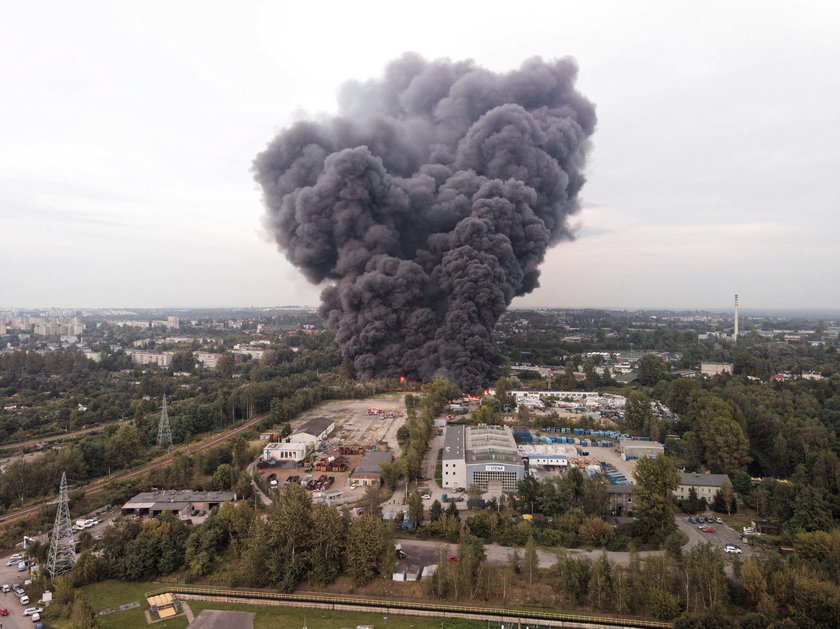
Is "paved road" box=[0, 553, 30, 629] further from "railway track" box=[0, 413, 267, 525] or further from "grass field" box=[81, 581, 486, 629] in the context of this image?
"railway track" box=[0, 413, 267, 525]

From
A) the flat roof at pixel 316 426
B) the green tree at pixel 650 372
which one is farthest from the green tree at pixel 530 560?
the green tree at pixel 650 372

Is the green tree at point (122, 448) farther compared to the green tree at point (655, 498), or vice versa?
the green tree at point (122, 448)

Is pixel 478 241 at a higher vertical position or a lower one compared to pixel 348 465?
higher

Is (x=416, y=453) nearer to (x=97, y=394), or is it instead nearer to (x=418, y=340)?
(x=418, y=340)

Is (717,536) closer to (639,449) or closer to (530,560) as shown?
(530,560)

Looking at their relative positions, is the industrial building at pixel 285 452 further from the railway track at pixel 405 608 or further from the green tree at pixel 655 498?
the green tree at pixel 655 498

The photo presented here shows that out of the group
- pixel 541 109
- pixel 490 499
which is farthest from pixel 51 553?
pixel 541 109

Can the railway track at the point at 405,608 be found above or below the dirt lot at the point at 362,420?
below
